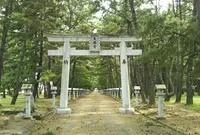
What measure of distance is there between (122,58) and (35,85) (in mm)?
6563

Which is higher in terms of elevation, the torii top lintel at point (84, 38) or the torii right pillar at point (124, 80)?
the torii top lintel at point (84, 38)

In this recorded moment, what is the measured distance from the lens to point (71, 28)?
31500 millimetres

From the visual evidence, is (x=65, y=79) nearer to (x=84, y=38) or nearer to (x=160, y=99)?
(x=84, y=38)

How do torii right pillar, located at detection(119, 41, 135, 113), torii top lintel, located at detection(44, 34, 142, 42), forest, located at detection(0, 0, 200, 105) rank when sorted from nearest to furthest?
forest, located at detection(0, 0, 200, 105) → torii right pillar, located at detection(119, 41, 135, 113) → torii top lintel, located at detection(44, 34, 142, 42)

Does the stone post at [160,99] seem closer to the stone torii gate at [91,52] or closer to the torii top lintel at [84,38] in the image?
the stone torii gate at [91,52]

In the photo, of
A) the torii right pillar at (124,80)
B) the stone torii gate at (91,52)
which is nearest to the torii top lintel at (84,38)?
the stone torii gate at (91,52)

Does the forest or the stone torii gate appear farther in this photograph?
the stone torii gate

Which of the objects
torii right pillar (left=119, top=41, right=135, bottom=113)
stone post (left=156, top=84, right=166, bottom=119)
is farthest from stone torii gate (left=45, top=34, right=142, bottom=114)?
stone post (left=156, top=84, right=166, bottom=119)

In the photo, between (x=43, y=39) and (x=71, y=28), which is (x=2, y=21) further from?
(x=71, y=28)

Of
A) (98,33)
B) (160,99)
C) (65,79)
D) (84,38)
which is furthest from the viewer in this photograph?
(98,33)

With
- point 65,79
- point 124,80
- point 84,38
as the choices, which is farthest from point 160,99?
point 84,38

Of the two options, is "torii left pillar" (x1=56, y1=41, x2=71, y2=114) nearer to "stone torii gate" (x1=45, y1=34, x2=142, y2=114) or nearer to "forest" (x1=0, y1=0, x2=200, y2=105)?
"stone torii gate" (x1=45, y1=34, x2=142, y2=114)

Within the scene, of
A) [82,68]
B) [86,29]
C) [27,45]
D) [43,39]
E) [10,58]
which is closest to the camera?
[43,39]

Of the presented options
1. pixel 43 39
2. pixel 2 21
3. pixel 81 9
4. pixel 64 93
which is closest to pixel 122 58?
pixel 64 93
